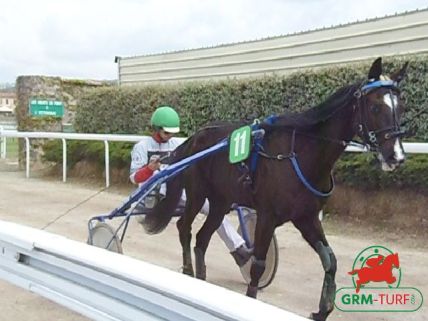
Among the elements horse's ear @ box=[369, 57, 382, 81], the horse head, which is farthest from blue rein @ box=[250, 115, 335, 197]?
horse's ear @ box=[369, 57, 382, 81]

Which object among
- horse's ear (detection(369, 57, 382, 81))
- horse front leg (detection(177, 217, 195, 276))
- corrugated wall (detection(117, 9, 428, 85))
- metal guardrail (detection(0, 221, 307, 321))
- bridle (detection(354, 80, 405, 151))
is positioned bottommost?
horse front leg (detection(177, 217, 195, 276))

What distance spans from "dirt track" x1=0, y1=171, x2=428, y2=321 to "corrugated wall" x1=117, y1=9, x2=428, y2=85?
3.58 metres

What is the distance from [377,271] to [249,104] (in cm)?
556

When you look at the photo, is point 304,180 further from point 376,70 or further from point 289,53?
point 289,53

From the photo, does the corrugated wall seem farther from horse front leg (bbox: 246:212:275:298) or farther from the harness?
horse front leg (bbox: 246:212:275:298)

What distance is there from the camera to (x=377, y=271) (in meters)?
5.53

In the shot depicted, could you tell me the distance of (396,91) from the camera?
13.4 ft

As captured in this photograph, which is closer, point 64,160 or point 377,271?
point 377,271

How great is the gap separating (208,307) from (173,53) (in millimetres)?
13719

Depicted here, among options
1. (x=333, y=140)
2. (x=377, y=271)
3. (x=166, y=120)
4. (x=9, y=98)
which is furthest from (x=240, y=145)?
(x=9, y=98)

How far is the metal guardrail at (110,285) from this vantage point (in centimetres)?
236

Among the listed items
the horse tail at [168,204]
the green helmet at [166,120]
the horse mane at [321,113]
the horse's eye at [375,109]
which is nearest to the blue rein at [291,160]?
the horse mane at [321,113]

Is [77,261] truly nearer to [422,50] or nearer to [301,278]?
[301,278]

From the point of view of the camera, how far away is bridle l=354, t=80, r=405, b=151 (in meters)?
4.01
